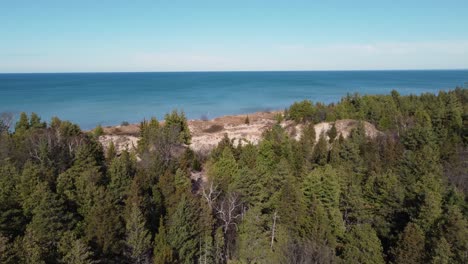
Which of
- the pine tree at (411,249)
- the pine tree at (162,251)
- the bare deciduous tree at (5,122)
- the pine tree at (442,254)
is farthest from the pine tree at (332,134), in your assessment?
the bare deciduous tree at (5,122)

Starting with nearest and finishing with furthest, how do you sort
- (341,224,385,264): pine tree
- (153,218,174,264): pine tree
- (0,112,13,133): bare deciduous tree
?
(153,218,174,264): pine tree
(341,224,385,264): pine tree
(0,112,13,133): bare deciduous tree

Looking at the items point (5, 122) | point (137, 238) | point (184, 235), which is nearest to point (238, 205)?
point (184, 235)

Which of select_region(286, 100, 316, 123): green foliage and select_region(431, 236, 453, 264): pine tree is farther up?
select_region(286, 100, 316, 123): green foliage

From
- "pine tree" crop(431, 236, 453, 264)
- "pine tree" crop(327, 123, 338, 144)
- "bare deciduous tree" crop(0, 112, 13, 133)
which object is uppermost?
"bare deciduous tree" crop(0, 112, 13, 133)

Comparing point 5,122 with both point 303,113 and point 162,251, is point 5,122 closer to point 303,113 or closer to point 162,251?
point 303,113

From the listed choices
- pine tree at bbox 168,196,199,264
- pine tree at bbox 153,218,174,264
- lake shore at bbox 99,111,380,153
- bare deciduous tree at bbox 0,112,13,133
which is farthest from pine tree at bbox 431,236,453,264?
bare deciduous tree at bbox 0,112,13,133

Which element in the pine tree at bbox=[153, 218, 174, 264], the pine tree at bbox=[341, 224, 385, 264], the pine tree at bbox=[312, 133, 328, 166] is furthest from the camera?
the pine tree at bbox=[312, 133, 328, 166]

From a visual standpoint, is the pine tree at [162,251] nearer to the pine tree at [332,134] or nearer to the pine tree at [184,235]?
the pine tree at [184,235]

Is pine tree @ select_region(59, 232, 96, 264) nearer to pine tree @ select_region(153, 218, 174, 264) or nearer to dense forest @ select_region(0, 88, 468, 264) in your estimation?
dense forest @ select_region(0, 88, 468, 264)

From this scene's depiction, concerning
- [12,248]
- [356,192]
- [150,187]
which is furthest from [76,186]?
[356,192]
